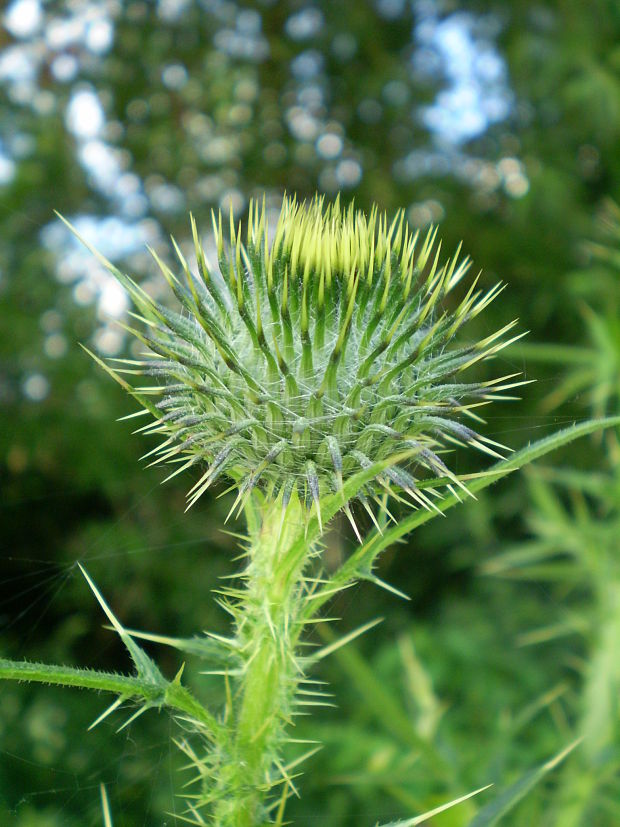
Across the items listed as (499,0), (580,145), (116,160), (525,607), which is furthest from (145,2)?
(525,607)

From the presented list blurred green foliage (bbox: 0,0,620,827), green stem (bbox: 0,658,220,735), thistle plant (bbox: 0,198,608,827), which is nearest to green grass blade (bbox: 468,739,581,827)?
thistle plant (bbox: 0,198,608,827)

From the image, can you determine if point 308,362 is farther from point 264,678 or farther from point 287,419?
point 264,678

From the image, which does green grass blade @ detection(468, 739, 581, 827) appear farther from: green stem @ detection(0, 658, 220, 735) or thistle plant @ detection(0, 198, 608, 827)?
green stem @ detection(0, 658, 220, 735)

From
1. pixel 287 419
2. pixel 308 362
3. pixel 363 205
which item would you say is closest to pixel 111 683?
pixel 287 419

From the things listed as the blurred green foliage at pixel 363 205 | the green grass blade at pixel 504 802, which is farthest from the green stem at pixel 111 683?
the blurred green foliage at pixel 363 205

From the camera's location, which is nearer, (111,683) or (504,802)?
(111,683)

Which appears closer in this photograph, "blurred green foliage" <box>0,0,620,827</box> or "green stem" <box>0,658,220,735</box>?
"green stem" <box>0,658,220,735</box>

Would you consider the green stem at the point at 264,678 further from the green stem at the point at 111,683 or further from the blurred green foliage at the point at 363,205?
the blurred green foliage at the point at 363,205
